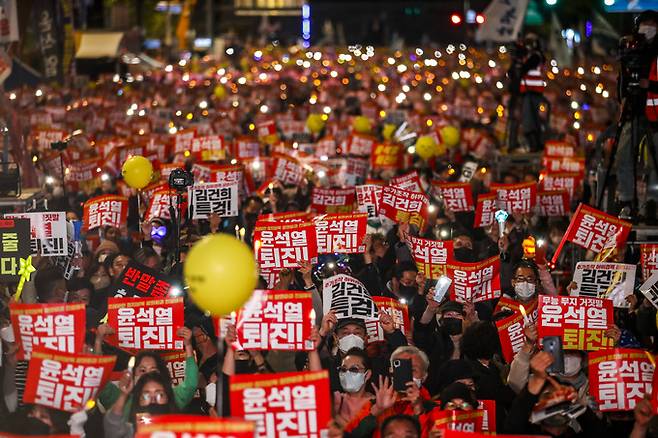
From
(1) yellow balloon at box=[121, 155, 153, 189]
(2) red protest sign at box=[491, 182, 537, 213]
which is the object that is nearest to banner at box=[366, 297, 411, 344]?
(1) yellow balloon at box=[121, 155, 153, 189]

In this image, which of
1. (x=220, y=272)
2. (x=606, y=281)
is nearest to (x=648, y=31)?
(x=606, y=281)

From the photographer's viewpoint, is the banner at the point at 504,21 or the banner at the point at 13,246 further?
the banner at the point at 504,21

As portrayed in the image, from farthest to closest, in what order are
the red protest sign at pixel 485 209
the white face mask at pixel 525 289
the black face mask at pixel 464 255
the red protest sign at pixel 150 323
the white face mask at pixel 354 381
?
the red protest sign at pixel 485 209
the black face mask at pixel 464 255
the white face mask at pixel 525 289
the red protest sign at pixel 150 323
the white face mask at pixel 354 381

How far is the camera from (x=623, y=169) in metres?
15.1

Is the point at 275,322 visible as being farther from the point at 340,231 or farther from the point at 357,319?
the point at 340,231

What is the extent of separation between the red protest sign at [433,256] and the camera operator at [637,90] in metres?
2.79

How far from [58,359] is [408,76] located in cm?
4234

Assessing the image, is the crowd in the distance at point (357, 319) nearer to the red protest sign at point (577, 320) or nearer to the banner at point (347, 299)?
the red protest sign at point (577, 320)

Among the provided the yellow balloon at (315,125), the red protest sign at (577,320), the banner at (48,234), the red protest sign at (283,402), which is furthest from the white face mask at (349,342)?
the yellow balloon at (315,125)

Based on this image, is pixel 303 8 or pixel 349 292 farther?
pixel 303 8

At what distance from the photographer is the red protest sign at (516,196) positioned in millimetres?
15406

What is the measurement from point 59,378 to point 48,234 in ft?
14.1

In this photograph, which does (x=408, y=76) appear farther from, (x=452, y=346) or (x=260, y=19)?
(x=260, y=19)

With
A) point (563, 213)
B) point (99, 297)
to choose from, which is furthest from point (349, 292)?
point (563, 213)
